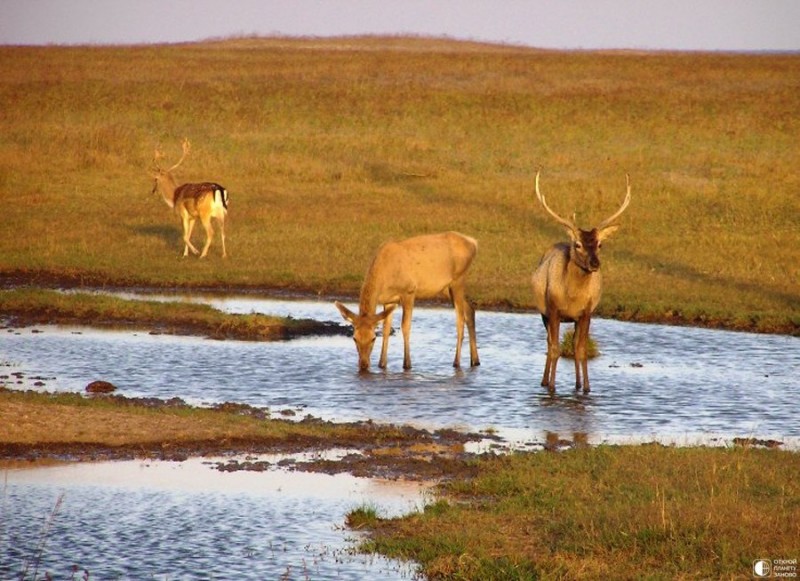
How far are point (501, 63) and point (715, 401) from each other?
54823mm

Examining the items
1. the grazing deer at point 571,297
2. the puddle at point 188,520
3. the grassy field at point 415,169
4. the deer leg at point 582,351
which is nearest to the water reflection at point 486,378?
the deer leg at point 582,351

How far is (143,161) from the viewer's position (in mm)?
38812

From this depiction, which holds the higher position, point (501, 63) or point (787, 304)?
point (501, 63)

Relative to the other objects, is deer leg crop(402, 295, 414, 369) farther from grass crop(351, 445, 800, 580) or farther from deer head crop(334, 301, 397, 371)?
grass crop(351, 445, 800, 580)

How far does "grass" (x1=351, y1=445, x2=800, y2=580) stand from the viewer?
894cm

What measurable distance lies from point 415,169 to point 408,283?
2130 centimetres

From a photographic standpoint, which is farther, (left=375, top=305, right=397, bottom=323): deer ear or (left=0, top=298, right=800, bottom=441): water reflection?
(left=375, top=305, right=397, bottom=323): deer ear

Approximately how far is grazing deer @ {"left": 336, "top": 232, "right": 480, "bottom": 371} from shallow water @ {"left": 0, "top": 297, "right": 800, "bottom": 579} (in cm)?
41

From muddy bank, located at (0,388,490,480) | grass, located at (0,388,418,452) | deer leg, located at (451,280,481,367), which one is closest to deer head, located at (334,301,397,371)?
deer leg, located at (451,280,481,367)

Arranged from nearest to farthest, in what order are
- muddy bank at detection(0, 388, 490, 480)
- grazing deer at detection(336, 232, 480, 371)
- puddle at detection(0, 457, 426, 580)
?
puddle at detection(0, 457, 426, 580) < muddy bank at detection(0, 388, 490, 480) < grazing deer at detection(336, 232, 480, 371)

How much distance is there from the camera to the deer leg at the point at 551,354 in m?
15.7

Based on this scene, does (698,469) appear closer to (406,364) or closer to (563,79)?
(406,364)

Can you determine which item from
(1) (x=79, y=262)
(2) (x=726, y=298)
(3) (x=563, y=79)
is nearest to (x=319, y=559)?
(2) (x=726, y=298)

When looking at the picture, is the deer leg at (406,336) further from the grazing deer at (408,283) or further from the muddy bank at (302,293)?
the muddy bank at (302,293)
